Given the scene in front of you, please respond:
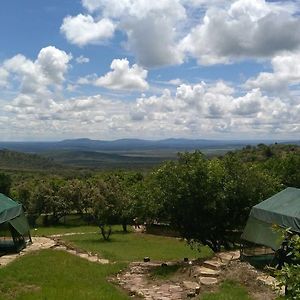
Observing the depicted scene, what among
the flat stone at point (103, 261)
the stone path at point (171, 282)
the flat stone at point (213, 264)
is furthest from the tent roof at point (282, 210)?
the flat stone at point (103, 261)

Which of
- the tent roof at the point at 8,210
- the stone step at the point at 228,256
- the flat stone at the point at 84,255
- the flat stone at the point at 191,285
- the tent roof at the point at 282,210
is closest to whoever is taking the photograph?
the flat stone at the point at 191,285

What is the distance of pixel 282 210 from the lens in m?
24.6

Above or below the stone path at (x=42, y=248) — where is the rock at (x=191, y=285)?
above

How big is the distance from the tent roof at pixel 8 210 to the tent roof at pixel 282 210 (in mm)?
16752

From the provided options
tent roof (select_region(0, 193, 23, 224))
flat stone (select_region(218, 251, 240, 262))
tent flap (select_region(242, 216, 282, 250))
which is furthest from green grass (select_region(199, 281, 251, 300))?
tent roof (select_region(0, 193, 23, 224))

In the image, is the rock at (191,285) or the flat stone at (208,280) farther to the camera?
the flat stone at (208,280)

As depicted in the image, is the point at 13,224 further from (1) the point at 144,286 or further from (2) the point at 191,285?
(2) the point at 191,285

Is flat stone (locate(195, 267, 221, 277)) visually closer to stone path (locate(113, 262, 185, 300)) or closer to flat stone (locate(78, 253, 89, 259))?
stone path (locate(113, 262, 185, 300))

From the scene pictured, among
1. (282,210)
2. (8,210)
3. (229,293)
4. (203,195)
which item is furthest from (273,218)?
(8,210)

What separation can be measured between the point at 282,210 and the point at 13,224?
1895cm

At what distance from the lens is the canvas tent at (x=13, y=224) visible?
3169cm

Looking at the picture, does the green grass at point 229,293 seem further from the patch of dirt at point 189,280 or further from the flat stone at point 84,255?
the flat stone at point 84,255

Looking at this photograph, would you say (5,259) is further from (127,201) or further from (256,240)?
(127,201)

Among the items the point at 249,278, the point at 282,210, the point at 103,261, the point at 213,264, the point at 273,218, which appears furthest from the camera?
the point at 103,261
